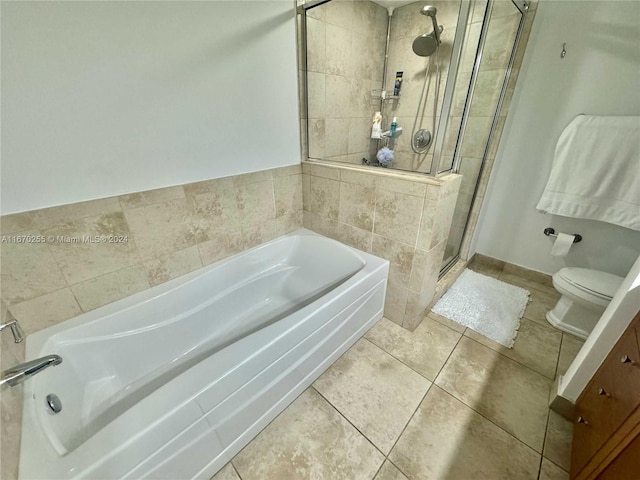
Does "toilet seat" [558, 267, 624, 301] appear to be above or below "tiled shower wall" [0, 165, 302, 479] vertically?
below

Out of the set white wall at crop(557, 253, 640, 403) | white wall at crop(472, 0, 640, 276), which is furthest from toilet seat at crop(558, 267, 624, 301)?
white wall at crop(557, 253, 640, 403)

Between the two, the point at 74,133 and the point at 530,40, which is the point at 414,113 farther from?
the point at 74,133

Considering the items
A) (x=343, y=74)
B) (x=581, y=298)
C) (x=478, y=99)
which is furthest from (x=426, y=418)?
(x=343, y=74)

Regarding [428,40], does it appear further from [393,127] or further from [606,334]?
[606,334]

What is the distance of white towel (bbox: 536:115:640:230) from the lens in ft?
4.67

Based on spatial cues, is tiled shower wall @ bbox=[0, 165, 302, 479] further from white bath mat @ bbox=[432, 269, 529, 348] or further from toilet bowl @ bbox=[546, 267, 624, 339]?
toilet bowl @ bbox=[546, 267, 624, 339]

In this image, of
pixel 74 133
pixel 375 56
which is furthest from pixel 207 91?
pixel 375 56

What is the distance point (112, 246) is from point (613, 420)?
1971 mm

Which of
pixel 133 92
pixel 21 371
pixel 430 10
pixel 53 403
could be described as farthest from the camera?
pixel 430 10

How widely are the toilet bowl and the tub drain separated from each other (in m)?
2.55

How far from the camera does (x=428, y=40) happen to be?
1.84 metres

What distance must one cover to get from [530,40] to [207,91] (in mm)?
2028

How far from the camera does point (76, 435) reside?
3.09 ft

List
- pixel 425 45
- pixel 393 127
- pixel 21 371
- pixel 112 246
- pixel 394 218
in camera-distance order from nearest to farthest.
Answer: pixel 21 371, pixel 112 246, pixel 394 218, pixel 425 45, pixel 393 127
